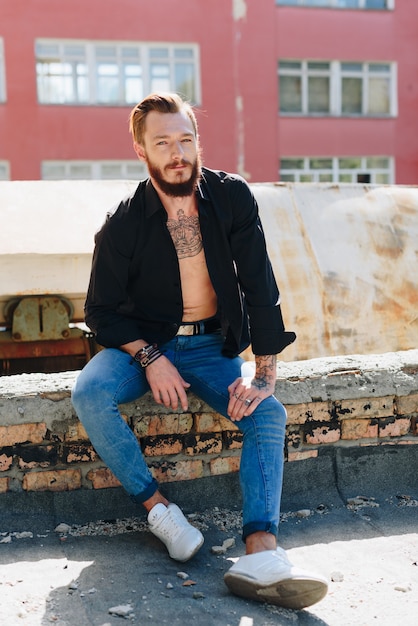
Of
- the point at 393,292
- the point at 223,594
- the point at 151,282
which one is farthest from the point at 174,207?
the point at 393,292

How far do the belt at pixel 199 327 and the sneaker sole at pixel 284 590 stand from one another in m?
0.92

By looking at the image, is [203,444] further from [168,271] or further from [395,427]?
[395,427]

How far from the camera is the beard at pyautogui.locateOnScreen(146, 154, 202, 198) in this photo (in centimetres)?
268

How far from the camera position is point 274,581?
209cm

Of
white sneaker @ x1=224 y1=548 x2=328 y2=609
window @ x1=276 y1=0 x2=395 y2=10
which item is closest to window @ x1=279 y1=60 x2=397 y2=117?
window @ x1=276 y1=0 x2=395 y2=10

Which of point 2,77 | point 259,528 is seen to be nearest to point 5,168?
point 2,77

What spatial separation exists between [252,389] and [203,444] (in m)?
0.44

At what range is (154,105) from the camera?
2.69 meters

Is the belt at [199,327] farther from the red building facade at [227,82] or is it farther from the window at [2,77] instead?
the window at [2,77]

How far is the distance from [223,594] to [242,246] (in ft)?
3.94

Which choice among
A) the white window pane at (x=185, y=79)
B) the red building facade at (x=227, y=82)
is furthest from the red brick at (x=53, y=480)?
the white window pane at (x=185, y=79)

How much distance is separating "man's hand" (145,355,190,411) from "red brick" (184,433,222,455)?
27 centimetres

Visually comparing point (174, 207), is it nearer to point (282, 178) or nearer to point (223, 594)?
point (223, 594)

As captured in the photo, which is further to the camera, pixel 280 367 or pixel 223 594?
pixel 280 367
